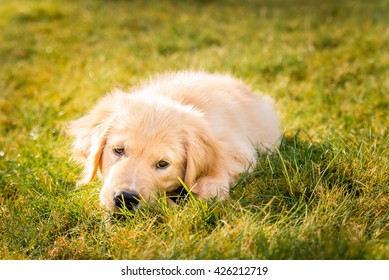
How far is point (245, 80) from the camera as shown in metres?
6.80

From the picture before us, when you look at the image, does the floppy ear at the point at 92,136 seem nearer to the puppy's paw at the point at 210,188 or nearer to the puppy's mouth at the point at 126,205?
the puppy's mouth at the point at 126,205

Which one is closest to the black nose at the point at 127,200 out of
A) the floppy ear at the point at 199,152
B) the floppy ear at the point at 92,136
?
the floppy ear at the point at 199,152

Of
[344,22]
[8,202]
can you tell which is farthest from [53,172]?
[344,22]

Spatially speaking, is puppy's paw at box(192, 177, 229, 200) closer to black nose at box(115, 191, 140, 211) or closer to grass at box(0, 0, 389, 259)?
grass at box(0, 0, 389, 259)

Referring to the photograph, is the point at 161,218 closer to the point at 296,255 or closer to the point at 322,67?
the point at 296,255

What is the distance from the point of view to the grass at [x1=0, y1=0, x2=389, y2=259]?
328 centimetres

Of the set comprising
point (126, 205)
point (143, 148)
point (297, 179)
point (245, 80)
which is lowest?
point (245, 80)

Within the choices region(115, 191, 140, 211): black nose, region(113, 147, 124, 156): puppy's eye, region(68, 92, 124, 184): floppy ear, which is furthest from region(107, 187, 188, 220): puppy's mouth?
region(68, 92, 124, 184): floppy ear

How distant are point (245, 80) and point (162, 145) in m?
3.34

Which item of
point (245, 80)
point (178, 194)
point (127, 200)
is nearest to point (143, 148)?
point (127, 200)

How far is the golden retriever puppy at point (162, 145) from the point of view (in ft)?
11.7

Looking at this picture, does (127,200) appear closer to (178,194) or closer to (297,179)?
(178,194)

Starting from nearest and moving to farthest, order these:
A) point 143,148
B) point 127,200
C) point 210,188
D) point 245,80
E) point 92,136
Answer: point 127,200, point 143,148, point 210,188, point 92,136, point 245,80

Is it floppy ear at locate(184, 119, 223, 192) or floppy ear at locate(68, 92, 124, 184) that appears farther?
floppy ear at locate(68, 92, 124, 184)
